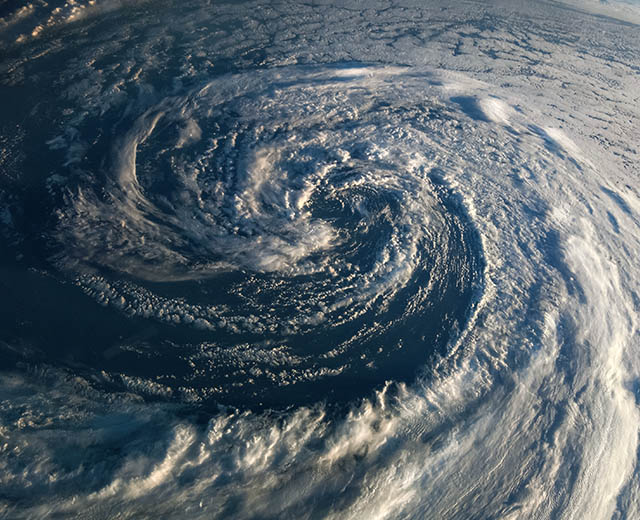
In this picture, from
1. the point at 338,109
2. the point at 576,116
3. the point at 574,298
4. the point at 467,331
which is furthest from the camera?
the point at 576,116

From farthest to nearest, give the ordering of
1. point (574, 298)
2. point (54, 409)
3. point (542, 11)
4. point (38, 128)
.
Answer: point (542, 11) < point (38, 128) < point (574, 298) < point (54, 409)

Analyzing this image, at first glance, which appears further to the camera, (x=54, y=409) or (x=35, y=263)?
(x=35, y=263)

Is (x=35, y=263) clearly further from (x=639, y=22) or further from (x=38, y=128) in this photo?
(x=639, y=22)

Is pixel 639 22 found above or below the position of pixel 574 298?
above

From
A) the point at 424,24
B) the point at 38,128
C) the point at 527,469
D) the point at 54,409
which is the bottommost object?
the point at 527,469

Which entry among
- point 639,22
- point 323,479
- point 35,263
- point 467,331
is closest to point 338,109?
point 467,331

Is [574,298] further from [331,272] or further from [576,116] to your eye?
[576,116]
